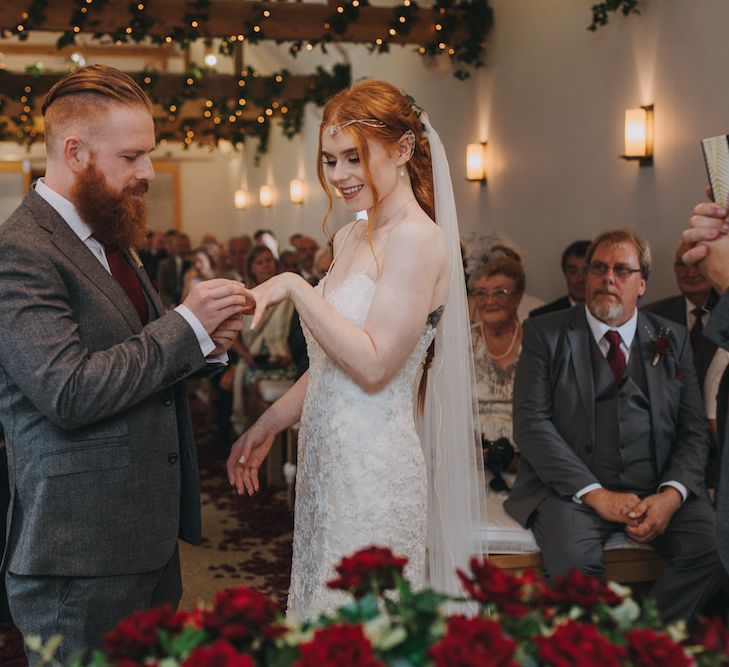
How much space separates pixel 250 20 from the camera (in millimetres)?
7195

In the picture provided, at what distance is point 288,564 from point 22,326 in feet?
10.8

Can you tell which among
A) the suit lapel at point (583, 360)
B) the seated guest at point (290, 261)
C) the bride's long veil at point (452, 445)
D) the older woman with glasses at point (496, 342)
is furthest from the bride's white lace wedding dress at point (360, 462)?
the seated guest at point (290, 261)

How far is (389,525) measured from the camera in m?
2.36

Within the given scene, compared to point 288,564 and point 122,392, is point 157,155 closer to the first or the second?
point 288,564

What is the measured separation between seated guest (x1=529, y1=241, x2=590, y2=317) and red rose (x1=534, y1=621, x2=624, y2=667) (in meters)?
4.81

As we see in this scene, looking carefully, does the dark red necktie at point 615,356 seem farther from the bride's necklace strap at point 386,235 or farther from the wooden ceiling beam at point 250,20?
the wooden ceiling beam at point 250,20

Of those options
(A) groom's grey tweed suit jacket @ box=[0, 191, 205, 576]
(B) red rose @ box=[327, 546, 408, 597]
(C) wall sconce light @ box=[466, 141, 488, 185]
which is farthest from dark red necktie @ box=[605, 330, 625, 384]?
(C) wall sconce light @ box=[466, 141, 488, 185]

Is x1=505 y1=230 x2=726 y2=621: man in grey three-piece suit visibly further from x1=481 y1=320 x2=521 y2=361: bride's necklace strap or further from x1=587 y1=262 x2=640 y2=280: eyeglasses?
x1=481 y1=320 x2=521 y2=361: bride's necklace strap

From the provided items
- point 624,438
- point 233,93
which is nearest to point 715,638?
point 624,438

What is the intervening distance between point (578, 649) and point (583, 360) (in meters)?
2.83

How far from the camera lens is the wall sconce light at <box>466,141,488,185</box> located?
7.57 meters

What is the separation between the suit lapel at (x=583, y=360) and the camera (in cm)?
366

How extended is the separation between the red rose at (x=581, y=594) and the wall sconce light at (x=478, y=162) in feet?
21.8

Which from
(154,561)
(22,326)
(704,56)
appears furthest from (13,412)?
(704,56)
